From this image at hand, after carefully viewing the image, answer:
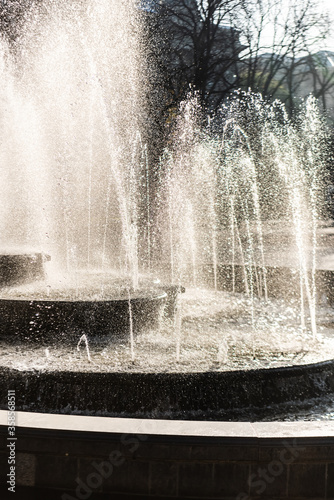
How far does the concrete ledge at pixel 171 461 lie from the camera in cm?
255

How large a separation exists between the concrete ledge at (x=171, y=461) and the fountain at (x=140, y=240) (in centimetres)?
133

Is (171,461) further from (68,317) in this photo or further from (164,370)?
(68,317)

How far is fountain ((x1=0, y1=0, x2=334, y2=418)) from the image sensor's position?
4.17 m

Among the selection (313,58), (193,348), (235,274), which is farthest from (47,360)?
(313,58)

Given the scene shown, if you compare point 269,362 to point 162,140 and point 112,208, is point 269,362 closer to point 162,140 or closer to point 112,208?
point 112,208

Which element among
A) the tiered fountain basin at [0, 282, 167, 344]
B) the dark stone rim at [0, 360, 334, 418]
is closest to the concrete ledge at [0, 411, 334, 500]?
the dark stone rim at [0, 360, 334, 418]

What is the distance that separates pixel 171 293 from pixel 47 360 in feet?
7.77

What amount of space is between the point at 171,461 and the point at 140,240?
14180 millimetres

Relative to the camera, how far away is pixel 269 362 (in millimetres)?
4691

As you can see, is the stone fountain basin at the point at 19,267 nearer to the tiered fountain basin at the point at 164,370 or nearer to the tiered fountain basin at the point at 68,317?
the tiered fountain basin at the point at 68,317

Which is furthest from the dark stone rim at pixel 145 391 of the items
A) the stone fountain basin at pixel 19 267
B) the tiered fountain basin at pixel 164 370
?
the stone fountain basin at pixel 19 267

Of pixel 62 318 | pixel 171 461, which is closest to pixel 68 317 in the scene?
pixel 62 318

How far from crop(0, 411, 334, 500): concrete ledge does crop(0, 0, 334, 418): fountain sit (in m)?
1.33

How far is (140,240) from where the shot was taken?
16672 mm
